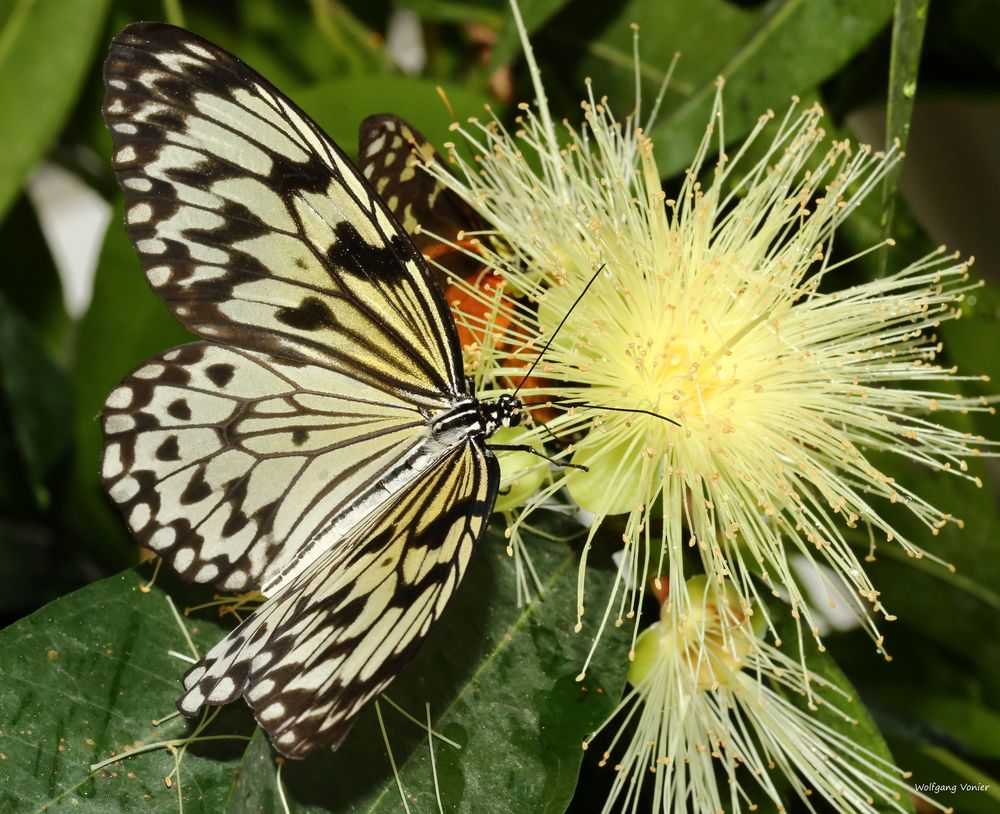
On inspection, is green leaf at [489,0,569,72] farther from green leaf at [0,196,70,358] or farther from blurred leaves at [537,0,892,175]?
green leaf at [0,196,70,358]

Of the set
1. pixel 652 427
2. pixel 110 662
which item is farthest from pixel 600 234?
pixel 110 662

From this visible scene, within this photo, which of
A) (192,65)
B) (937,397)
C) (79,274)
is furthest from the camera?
(79,274)

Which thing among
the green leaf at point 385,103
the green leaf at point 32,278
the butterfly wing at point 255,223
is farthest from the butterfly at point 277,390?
the green leaf at point 32,278

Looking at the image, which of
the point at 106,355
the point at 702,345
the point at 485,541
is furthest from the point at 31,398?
the point at 702,345

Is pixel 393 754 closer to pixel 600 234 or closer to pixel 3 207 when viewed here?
pixel 600 234

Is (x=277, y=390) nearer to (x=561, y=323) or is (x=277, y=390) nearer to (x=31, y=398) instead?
(x=561, y=323)
